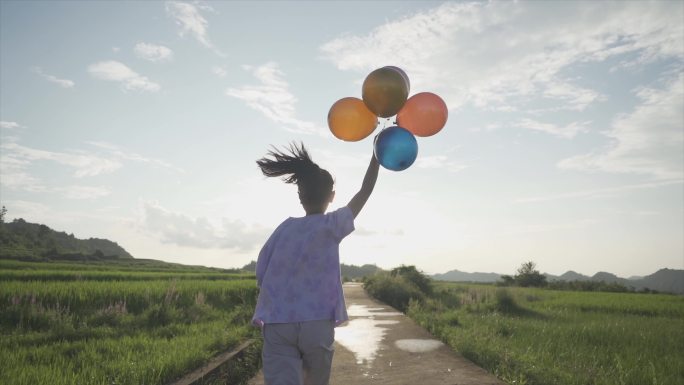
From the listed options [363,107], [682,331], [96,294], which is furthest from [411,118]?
[682,331]

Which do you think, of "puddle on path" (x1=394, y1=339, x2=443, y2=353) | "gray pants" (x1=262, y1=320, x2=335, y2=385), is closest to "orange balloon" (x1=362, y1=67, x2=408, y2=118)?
"gray pants" (x1=262, y1=320, x2=335, y2=385)

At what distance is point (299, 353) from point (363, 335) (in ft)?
19.6

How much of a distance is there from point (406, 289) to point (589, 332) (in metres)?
8.22

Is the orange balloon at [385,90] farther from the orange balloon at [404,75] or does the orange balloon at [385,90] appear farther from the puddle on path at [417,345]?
the puddle on path at [417,345]

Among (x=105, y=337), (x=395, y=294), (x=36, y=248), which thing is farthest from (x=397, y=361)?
(x=36, y=248)

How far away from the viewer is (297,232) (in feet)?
7.88

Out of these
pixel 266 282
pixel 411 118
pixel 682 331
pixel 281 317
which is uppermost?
pixel 411 118

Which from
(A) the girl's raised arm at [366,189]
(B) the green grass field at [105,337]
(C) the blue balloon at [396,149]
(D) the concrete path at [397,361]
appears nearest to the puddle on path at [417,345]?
(D) the concrete path at [397,361]

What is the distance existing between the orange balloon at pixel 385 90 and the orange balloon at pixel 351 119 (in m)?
0.12

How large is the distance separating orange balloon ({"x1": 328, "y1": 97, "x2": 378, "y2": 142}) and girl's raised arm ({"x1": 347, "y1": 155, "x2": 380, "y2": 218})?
0.47m

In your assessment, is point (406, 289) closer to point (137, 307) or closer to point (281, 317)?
point (137, 307)

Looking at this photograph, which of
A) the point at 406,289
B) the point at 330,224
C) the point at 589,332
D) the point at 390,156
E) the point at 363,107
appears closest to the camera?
the point at 330,224

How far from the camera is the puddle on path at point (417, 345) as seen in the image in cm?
658

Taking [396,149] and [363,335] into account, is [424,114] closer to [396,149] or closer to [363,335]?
[396,149]
